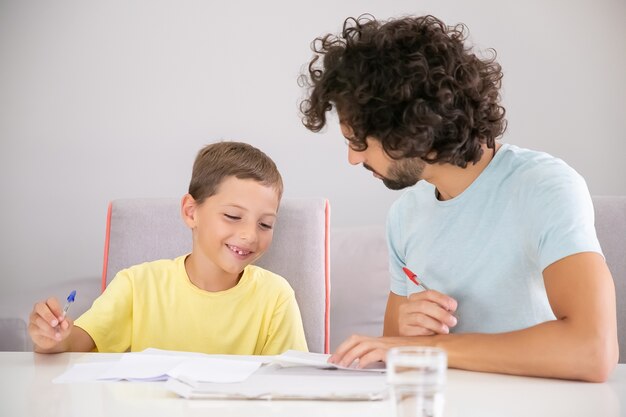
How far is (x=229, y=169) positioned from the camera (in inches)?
78.8

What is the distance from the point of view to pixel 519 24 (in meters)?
2.78

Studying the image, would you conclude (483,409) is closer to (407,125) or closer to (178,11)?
(407,125)

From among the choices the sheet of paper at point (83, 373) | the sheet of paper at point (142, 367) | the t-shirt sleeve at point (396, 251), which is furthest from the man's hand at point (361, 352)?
the t-shirt sleeve at point (396, 251)

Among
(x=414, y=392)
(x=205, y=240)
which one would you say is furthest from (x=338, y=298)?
(x=414, y=392)

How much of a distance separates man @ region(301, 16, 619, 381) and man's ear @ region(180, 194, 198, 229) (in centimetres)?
48

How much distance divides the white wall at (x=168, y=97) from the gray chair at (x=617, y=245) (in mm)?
750

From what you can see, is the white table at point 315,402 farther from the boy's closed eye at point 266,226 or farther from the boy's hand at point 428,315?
the boy's closed eye at point 266,226

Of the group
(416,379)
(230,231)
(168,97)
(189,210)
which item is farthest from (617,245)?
(168,97)

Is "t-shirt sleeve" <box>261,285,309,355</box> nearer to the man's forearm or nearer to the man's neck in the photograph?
the man's neck

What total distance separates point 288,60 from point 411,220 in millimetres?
1205

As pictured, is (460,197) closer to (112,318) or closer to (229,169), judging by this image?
(229,169)

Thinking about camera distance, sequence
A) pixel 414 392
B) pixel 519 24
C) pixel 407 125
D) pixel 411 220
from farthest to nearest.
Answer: pixel 519 24, pixel 411 220, pixel 407 125, pixel 414 392

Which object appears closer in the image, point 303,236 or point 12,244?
point 303,236

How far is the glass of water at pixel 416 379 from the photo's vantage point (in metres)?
0.78
